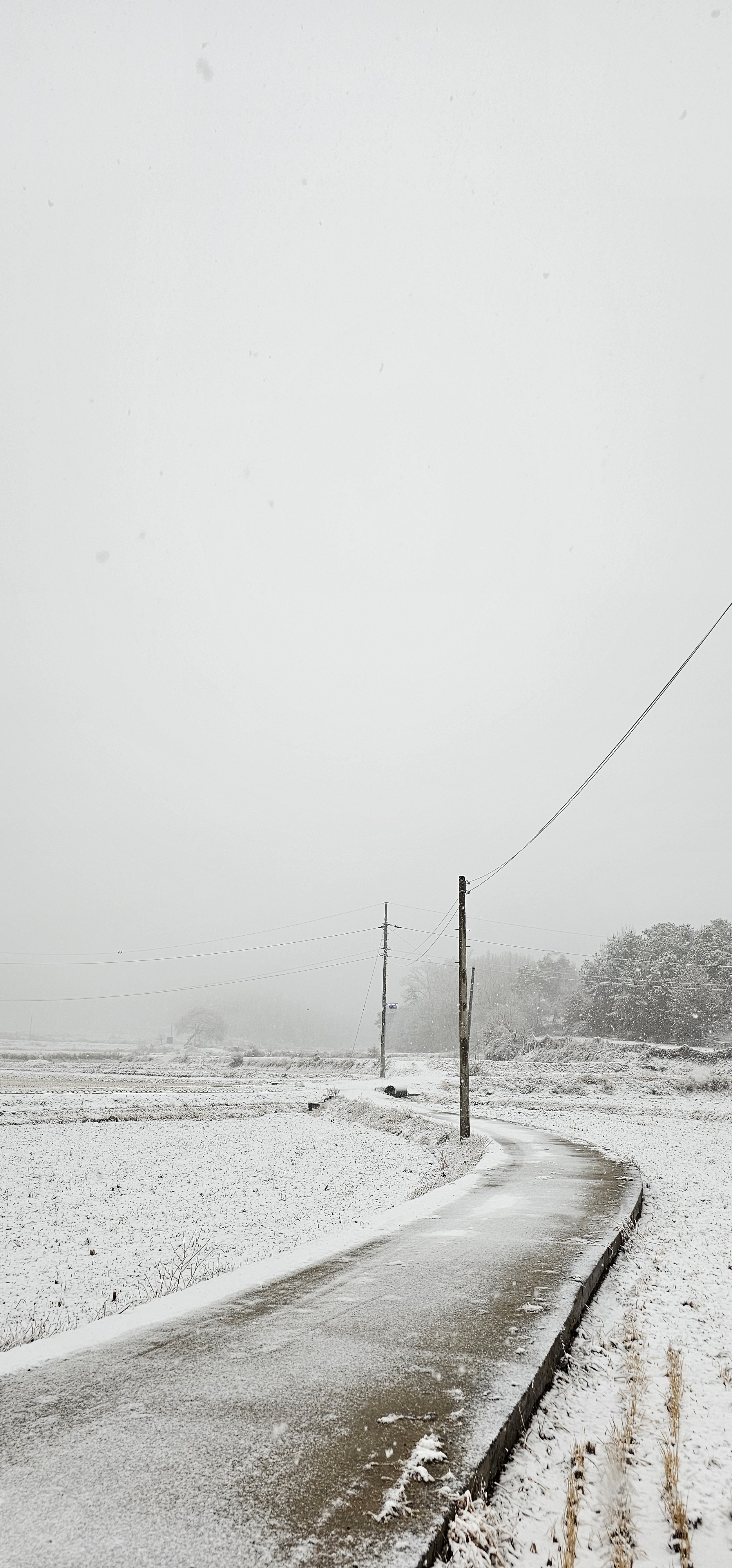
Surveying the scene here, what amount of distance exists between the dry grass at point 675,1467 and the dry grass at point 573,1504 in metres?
0.37

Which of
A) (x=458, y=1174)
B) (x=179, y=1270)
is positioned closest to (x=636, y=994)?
(x=458, y=1174)

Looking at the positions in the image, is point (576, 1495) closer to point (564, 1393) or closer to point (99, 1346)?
point (564, 1393)

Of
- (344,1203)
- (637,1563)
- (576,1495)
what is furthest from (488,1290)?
(344,1203)

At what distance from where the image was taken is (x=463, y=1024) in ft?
74.1

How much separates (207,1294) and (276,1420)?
2.53 m

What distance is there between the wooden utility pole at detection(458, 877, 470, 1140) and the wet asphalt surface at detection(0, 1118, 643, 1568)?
15267 millimetres

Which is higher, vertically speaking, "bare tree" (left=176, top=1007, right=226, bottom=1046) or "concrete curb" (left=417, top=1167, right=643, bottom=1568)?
"concrete curb" (left=417, top=1167, right=643, bottom=1568)

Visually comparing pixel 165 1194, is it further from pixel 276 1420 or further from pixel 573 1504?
pixel 573 1504

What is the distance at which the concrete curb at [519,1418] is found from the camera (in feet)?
9.10

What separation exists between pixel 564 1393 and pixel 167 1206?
9.48m

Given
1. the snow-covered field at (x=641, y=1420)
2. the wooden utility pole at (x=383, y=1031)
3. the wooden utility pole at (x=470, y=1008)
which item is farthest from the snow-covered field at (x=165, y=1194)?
the wooden utility pole at (x=383, y=1031)

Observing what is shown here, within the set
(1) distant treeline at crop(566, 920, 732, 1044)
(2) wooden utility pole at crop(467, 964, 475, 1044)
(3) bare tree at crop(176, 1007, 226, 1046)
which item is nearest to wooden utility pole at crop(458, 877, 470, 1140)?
(2) wooden utility pole at crop(467, 964, 475, 1044)

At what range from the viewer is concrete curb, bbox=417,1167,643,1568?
2773mm

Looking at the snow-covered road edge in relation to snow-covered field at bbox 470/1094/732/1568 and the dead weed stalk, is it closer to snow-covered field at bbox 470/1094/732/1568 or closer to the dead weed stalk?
the dead weed stalk
